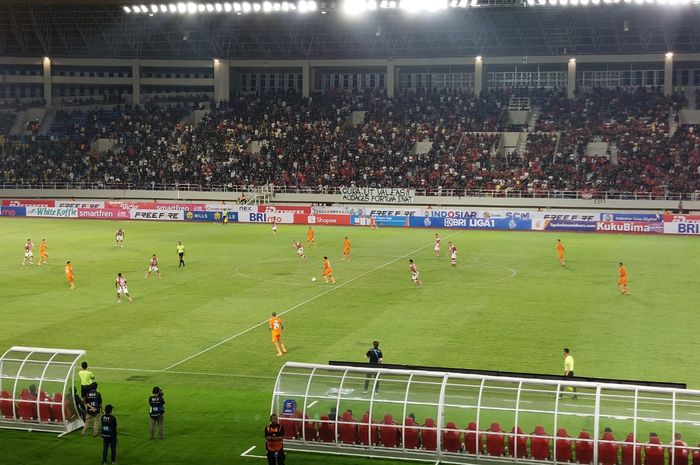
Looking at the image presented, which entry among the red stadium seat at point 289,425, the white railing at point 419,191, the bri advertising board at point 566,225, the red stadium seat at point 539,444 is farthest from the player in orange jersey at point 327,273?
the white railing at point 419,191

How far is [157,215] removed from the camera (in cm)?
8081

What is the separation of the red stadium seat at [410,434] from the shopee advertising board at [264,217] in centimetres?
5720

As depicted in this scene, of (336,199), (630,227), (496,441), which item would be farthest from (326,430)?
(336,199)

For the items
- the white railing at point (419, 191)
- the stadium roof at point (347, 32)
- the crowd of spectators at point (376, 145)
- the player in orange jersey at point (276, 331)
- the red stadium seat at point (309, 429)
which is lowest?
the red stadium seat at point (309, 429)

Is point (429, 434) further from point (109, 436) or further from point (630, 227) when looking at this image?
point (630, 227)

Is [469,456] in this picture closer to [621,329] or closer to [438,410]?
[438,410]

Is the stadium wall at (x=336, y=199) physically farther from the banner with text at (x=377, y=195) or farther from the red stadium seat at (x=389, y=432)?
the red stadium seat at (x=389, y=432)

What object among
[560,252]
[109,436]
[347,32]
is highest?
[347,32]

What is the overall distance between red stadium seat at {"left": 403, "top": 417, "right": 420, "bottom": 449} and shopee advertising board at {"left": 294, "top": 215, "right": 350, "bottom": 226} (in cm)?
5604

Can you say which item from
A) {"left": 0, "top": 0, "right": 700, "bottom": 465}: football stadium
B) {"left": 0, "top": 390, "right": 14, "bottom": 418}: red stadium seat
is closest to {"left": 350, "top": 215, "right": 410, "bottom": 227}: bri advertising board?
{"left": 0, "top": 0, "right": 700, "bottom": 465}: football stadium

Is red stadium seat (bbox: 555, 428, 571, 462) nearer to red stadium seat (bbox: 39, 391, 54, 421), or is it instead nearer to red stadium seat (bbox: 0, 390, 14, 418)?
red stadium seat (bbox: 39, 391, 54, 421)

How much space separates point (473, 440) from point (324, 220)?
57359 mm

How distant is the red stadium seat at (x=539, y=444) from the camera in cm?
1903

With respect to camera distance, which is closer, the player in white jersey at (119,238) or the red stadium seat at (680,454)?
the red stadium seat at (680,454)
